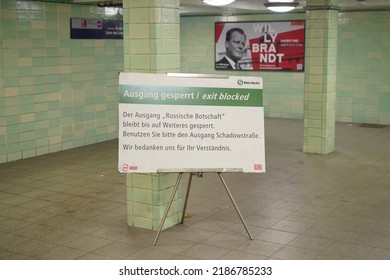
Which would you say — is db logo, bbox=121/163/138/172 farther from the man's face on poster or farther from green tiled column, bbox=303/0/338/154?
the man's face on poster

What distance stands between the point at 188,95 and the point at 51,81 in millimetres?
5499

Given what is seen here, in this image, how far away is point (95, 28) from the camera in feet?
36.0

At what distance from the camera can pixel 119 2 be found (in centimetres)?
1062

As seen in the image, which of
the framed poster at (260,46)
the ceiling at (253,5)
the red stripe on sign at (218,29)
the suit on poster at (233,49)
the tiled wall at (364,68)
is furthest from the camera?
the red stripe on sign at (218,29)

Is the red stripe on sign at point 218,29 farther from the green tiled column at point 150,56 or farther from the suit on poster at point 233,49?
the green tiled column at point 150,56

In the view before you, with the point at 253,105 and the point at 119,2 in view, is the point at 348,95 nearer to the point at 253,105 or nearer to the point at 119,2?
the point at 119,2

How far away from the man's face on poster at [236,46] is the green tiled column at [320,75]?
197 inches

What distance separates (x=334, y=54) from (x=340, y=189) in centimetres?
332

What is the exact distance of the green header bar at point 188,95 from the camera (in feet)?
17.4

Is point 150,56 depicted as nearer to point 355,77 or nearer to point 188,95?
point 188,95

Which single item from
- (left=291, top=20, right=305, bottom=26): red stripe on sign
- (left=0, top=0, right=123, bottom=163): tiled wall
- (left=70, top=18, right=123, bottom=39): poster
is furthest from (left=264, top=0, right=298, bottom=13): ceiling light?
(left=291, top=20, right=305, bottom=26): red stripe on sign

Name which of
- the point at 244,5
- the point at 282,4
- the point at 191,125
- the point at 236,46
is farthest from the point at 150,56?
the point at 236,46

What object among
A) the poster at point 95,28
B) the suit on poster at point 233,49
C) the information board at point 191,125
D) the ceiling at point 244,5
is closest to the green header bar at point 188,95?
the information board at point 191,125

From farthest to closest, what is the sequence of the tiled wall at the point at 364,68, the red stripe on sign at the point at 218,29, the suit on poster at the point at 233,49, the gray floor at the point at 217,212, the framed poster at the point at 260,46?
the red stripe on sign at the point at 218,29
the suit on poster at the point at 233,49
the framed poster at the point at 260,46
the tiled wall at the point at 364,68
the gray floor at the point at 217,212
